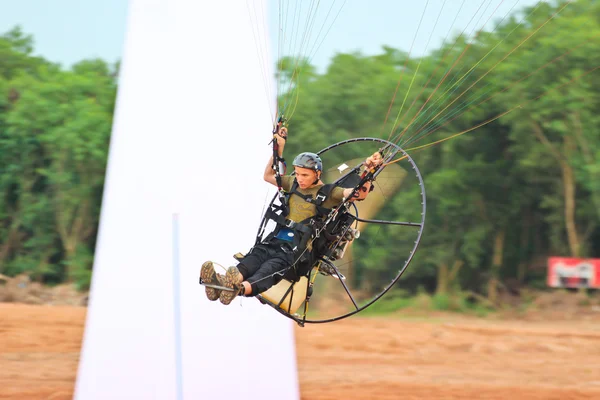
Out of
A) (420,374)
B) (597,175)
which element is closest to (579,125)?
(597,175)

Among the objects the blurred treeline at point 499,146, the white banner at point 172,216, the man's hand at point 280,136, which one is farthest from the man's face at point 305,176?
the blurred treeline at point 499,146

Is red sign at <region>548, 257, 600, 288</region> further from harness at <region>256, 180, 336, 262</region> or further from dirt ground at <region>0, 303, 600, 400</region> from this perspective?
harness at <region>256, 180, 336, 262</region>

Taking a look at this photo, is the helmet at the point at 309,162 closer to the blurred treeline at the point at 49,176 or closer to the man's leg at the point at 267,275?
the man's leg at the point at 267,275

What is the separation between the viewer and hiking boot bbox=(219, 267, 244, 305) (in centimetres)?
452

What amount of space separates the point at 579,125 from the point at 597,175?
1129 mm

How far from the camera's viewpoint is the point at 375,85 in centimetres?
1739

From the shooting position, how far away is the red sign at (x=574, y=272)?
16.0 meters

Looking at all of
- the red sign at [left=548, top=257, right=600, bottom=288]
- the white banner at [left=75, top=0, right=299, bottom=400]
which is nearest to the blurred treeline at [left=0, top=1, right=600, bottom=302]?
the red sign at [left=548, top=257, right=600, bottom=288]

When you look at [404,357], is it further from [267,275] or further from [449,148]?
[267,275]

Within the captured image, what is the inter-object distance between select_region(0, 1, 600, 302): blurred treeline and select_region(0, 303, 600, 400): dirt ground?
1.85 metres

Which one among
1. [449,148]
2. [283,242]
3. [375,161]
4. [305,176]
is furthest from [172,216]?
[449,148]

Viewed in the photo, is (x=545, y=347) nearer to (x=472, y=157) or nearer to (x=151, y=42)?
(x=472, y=157)

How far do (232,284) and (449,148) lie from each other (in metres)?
12.9

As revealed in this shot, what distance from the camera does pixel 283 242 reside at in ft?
15.6
